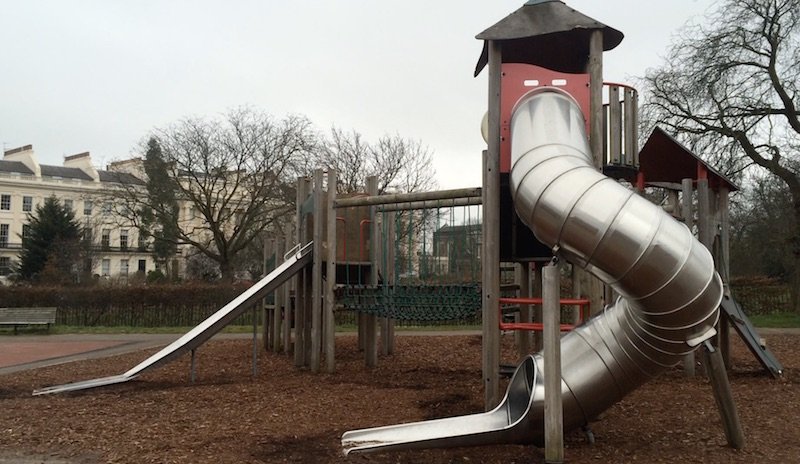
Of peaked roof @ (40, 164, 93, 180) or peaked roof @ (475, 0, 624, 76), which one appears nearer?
peaked roof @ (475, 0, 624, 76)

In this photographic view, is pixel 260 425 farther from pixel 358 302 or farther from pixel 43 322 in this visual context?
pixel 43 322

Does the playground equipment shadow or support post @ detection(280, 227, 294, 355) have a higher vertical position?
support post @ detection(280, 227, 294, 355)

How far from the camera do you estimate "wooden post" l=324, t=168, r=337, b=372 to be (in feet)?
28.8

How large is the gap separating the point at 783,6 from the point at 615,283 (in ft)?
60.7

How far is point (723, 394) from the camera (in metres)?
4.57

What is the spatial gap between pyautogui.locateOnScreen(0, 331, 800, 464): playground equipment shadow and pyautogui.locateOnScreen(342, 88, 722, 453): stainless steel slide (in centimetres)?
23

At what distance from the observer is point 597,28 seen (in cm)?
567

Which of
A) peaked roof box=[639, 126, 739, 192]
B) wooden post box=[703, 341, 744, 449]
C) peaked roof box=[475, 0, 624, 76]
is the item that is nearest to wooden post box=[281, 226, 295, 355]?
peaked roof box=[475, 0, 624, 76]

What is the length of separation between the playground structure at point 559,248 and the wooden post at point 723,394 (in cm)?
1

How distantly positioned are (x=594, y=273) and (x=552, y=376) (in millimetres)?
727

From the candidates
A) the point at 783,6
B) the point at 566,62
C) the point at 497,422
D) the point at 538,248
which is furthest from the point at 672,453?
the point at 783,6

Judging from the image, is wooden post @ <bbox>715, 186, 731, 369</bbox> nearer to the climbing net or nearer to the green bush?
the climbing net

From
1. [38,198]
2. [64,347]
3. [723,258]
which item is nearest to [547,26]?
[723,258]

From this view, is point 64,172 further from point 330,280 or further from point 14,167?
point 330,280
